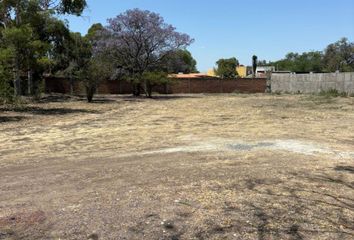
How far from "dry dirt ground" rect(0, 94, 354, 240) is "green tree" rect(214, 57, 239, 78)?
8040cm

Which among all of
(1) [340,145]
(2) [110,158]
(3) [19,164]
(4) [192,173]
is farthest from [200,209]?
(1) [340,145]

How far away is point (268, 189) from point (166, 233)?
2123mm

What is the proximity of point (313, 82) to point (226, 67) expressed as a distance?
181 ft

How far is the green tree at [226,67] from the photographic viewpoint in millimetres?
92887

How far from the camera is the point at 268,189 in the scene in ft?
22.1

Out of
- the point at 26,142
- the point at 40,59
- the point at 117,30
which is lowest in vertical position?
the point at 26,142

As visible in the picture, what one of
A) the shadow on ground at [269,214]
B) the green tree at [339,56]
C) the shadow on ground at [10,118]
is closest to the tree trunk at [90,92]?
the shadow on ground at [10,118]

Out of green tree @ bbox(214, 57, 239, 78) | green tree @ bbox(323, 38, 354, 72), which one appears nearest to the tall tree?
green tree @ bbox(323, 38, 354, 72)

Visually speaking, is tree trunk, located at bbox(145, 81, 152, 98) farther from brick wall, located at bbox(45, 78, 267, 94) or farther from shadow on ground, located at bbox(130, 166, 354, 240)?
shadow on ground, located at bbox(130, 166, 354, 240)

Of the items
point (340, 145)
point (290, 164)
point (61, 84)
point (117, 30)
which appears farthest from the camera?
point (61, 84)

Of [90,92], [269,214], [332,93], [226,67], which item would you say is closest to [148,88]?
[90,92]

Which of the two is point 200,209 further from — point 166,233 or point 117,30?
point 117,30

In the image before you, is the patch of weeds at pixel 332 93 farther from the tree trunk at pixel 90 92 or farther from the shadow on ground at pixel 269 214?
the shadow on ground at pixel 269 214

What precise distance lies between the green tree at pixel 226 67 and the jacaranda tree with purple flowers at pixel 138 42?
166 feet
